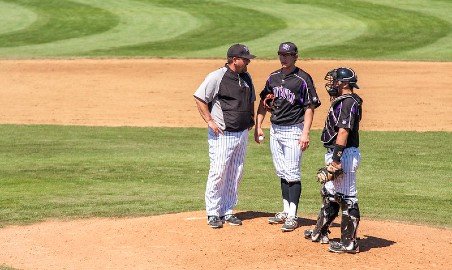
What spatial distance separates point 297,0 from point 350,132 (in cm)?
3309

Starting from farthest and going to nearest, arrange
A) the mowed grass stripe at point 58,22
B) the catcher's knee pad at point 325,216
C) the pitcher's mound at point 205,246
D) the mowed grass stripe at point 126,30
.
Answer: the mowed grass stripe at point 58,22 < the mowed grass stripe at point 126,30 < the catcher's knee pad at point 325,216 < the pitcher's mound at point 205,246

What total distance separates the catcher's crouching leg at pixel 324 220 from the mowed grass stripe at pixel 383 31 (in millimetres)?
21237

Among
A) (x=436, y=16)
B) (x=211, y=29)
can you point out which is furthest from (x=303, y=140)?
(x=436, y=16)

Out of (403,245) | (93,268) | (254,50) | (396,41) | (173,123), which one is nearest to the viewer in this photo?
(93,268)

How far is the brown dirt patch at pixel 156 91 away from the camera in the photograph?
77.6 feet

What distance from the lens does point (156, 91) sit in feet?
89.3

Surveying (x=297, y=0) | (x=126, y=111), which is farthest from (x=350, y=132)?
(x=297, y=0)

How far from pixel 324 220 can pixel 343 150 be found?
0.91m

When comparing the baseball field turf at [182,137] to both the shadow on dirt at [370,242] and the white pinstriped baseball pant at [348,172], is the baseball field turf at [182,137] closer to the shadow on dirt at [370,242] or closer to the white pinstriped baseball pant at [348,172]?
the shadow on dirt at [370,242]

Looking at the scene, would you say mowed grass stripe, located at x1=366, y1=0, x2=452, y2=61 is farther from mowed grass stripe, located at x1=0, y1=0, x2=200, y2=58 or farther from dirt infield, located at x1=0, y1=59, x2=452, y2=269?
mowed grass stripe, located at x1=0, y1=0, x2=200, y2=58

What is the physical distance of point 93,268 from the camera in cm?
1020

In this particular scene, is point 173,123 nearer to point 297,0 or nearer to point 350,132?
point 350,132

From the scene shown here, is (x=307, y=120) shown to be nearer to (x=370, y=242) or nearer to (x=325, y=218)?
(x=325, y=218)

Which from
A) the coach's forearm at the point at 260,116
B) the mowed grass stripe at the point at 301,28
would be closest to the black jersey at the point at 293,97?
the coach's forearm at the point at 260,116
